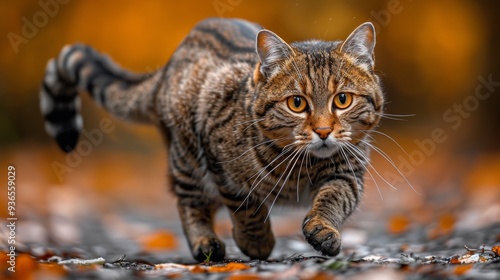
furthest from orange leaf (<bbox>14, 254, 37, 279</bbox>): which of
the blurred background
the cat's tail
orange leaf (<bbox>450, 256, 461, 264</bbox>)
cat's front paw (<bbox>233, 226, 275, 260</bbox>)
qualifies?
the blurred background

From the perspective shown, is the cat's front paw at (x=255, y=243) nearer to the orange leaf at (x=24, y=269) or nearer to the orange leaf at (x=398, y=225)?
the orange leaf at (x=24, y=269)

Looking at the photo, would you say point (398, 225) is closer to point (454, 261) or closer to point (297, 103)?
point (454, 261)

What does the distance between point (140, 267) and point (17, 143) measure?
705 cm

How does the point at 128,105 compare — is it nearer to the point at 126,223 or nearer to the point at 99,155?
the point at 126,223

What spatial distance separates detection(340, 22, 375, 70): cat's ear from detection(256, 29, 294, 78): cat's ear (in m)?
0.32

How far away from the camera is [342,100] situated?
155 inches

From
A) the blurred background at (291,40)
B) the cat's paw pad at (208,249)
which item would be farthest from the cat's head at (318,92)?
the blurred background at (291,40)

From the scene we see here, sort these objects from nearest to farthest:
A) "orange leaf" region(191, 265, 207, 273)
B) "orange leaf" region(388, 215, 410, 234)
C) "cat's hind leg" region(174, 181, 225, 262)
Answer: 1. "orange leaf" region(191, 265, 207, 273)
2. "cat's hind leg" region(174, 181, 225, 262)
3. "orange leaf" region(388, 215, 410, 234)

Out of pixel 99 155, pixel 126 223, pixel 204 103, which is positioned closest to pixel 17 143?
pixel 99 155

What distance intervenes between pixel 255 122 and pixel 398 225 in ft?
10.6

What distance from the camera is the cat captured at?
3.94 m

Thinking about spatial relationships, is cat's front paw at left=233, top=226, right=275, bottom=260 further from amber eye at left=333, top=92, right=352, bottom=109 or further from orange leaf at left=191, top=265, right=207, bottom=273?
amber eye at left=333, top=92, right=352, bottom=109

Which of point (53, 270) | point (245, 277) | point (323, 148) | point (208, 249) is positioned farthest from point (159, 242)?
point (245, 277)

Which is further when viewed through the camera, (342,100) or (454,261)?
(454,261)
